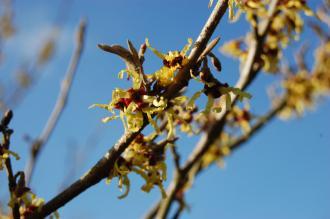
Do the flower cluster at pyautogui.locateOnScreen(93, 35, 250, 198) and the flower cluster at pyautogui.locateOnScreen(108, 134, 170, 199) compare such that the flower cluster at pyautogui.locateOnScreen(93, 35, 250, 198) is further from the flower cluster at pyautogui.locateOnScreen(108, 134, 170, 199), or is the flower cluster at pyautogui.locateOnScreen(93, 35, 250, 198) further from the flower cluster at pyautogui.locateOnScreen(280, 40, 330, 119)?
the flower cluster at pyautogui.locateOnScreen(280, 40, 330, 119)

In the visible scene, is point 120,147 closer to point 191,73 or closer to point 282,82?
point 191,73

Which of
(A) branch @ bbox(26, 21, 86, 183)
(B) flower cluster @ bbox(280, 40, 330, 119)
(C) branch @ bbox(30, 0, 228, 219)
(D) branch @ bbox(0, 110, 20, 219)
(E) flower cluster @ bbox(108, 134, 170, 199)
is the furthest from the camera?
(B) flower cluster @ bbox(280, 40, 330, 119)

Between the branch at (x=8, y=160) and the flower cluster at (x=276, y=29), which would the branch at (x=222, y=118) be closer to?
the flower cluster at (x=276, y=29)

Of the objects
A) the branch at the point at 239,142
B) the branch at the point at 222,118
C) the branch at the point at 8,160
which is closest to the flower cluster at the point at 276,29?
the branch at the point at 222,118

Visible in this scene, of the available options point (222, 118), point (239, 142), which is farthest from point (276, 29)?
point (239, 142)

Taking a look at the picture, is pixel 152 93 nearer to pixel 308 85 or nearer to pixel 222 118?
pixel 222 118

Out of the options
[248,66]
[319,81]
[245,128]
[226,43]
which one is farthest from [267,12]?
[319,81]

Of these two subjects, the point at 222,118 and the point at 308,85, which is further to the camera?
the point at 308,85

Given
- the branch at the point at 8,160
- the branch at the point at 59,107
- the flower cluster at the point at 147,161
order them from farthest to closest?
the branch at the point at 59,107 → the flower cluster at the point at 147,161 → the branch at the point at 8,160

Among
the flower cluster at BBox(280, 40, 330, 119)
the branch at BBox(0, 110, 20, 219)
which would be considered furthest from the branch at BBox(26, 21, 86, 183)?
the flower cluster at BBox(280, 40, 330, 119)
